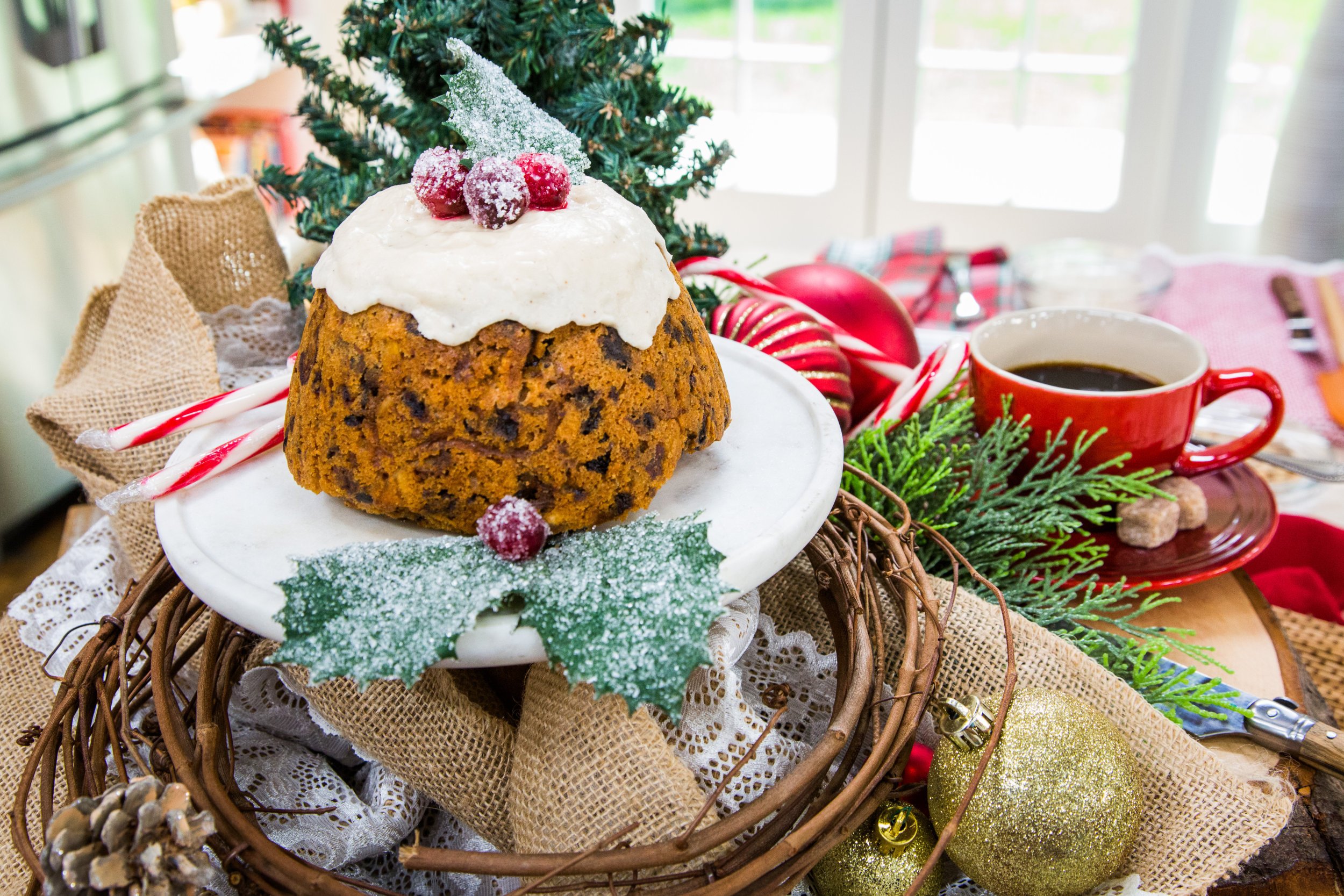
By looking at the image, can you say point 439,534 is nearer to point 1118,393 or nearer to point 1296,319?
point 1118,393

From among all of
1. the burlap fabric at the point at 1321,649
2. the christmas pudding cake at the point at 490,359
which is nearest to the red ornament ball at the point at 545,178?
the christmas pudding cake at the point at 490,359

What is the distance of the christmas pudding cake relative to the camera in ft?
2.22

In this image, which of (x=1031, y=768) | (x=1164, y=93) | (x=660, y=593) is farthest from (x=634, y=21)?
(x=1164, y=93)

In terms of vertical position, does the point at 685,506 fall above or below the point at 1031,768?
above

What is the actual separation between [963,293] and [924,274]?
8 centimetres

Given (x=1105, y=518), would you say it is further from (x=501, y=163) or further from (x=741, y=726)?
(x=501, y=163)

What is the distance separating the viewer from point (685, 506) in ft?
2.42

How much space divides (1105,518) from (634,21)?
0.72 m

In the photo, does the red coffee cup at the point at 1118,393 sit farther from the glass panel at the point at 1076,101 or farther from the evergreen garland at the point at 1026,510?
the glass panel at the point at 1076,101

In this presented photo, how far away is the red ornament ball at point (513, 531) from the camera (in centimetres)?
65

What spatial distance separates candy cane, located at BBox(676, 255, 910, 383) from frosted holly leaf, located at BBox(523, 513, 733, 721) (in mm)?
512

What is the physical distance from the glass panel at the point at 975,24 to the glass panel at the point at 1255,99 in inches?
19.9

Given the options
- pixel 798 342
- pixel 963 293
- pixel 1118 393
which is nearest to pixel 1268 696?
pixel 1118 393

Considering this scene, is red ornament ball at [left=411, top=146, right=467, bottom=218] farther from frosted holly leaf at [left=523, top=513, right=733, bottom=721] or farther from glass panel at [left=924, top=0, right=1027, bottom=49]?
glass panel at [left=924, top=0, right=1027, bottom=49]
